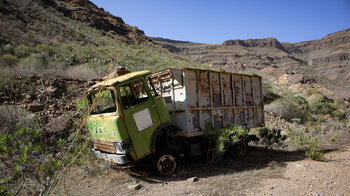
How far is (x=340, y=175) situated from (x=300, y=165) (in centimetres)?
86

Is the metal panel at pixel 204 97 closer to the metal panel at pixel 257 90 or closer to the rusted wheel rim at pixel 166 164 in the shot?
the rusted wheel rim at pixel 166 164

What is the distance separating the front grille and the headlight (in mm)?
171

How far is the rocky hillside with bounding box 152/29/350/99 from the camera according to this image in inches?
2052

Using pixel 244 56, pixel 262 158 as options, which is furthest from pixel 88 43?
pixel 244 56

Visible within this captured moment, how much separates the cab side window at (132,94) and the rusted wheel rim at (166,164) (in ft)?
4.80

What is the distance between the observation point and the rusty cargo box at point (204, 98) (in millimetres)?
5664

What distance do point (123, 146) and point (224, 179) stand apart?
7.53ft

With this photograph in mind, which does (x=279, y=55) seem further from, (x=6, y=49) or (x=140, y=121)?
(x=140, y=121)

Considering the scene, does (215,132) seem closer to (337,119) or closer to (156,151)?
(156,151)

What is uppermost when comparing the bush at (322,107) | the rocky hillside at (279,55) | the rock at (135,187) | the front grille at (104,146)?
the rocky hillside at (279,55)

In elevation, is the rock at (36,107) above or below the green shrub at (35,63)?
below

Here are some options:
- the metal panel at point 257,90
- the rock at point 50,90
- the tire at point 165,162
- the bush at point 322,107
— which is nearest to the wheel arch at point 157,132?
the tire at point 165,162

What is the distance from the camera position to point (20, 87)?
8.70 metres

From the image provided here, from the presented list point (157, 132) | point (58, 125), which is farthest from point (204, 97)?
point (58, 125)
